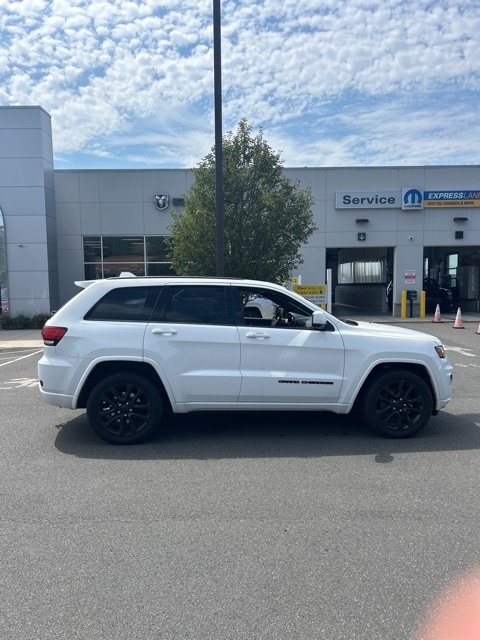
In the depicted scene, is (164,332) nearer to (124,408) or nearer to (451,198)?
(124,408)

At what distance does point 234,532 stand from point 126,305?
9.41ft

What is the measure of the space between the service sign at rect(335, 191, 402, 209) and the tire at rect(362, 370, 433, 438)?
1693 centimetres

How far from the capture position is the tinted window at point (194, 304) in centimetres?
547

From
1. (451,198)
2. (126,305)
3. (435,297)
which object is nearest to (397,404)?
(126,305)

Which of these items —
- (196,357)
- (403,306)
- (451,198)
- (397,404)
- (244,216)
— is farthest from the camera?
(403,306)

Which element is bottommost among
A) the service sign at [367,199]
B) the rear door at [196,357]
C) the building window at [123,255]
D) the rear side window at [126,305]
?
the rear door at [196,357]

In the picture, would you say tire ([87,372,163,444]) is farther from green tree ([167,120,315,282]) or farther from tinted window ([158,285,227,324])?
green tree ([167,120,315,282])

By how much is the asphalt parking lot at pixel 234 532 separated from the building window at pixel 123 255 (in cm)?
1574

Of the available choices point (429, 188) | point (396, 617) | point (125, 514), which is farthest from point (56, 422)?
point (429, 188)

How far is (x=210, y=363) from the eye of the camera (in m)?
5.32

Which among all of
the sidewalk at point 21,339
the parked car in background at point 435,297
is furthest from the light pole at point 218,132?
the parked car in background at point 435,297

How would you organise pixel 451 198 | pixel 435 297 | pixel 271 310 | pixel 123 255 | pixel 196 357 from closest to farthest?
1. pixel 196 357
2. pixel 271 310
3. pixel 123 255
4. pixel 451 198
5. pixel 435 297

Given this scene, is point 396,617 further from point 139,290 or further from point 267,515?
point 139,290

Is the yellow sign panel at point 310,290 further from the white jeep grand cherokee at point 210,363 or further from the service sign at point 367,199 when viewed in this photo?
the white jeep grand cherokee at point 210,363
